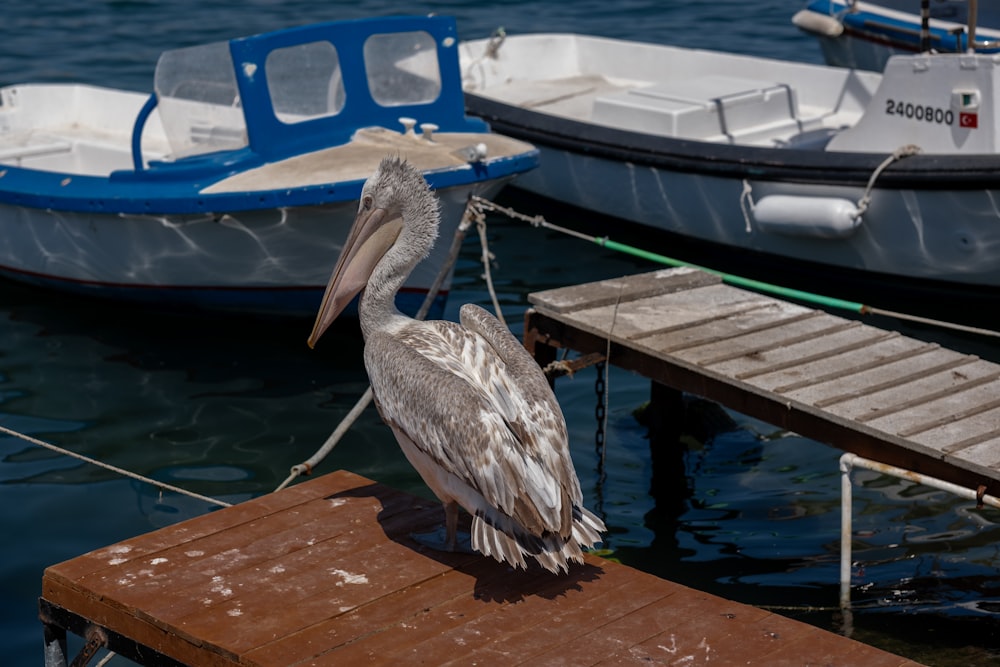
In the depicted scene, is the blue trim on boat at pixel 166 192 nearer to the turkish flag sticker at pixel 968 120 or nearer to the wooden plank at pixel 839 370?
the wooden plank at pixel 839 370

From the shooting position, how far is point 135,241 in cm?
972

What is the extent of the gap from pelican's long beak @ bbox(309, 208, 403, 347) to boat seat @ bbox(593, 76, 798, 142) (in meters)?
6.47

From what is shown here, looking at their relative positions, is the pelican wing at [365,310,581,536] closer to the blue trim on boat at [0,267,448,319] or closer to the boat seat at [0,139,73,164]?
the blue trim on boat at [0,267,448,319]

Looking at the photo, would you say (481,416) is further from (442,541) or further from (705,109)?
(705,109)

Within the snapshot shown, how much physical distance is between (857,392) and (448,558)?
2.21 metres

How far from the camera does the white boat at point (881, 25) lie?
47.8 feet

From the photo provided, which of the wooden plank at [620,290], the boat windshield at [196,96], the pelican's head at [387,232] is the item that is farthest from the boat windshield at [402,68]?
the pelican's head at [387,232]

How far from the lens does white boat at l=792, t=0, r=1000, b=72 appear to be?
14570mm

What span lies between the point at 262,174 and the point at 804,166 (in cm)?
411

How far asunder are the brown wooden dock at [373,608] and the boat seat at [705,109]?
7.06 metres

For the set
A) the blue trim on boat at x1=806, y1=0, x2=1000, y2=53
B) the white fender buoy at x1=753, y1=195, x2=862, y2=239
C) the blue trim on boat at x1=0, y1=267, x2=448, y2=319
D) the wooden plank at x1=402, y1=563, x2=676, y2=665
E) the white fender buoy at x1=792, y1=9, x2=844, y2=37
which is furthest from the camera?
the white fender buoy at x1=792, y1=9, x2=844, y2=37

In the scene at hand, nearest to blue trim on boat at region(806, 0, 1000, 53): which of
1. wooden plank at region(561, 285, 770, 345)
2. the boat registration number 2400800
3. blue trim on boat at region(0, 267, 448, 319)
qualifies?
the boat registration number 2400800

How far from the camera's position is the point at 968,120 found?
9906 mm

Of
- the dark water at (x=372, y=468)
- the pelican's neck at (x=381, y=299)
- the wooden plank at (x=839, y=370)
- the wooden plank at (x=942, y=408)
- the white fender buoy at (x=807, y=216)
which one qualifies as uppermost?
the pelican's neck at (x=381, y=299)
